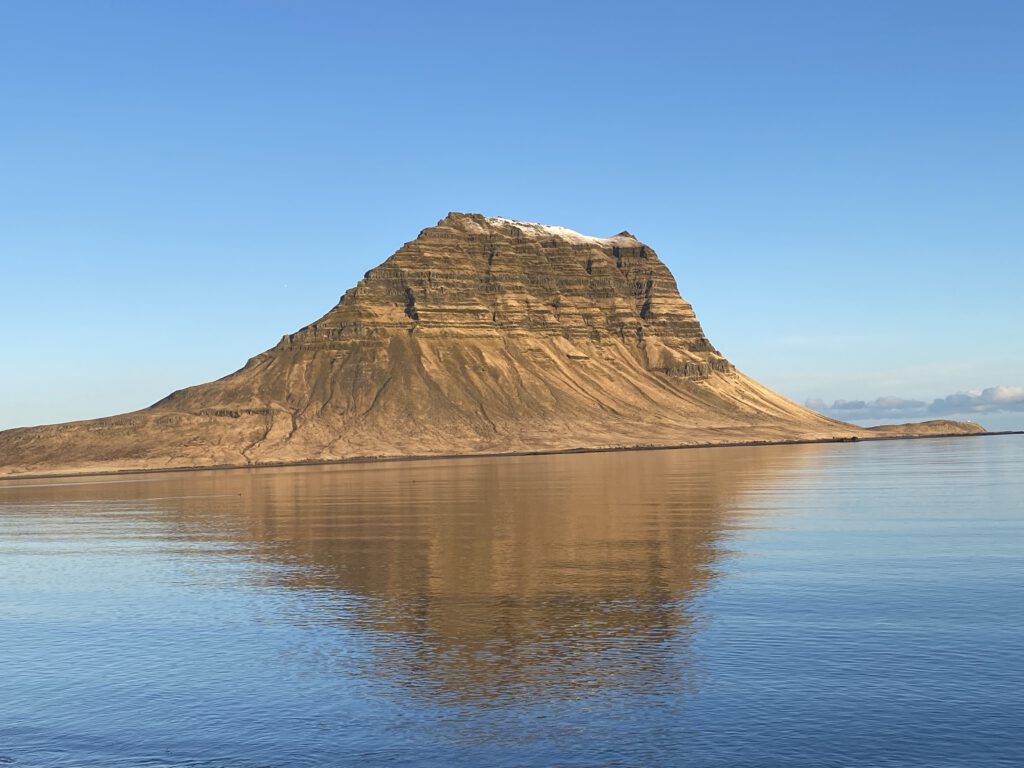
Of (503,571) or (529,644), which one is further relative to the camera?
(503,571)

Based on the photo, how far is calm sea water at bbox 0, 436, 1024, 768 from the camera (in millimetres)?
20109

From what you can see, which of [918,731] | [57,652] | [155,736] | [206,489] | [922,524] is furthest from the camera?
[206,489]

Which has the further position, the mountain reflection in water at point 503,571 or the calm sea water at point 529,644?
the mountain reflection in water at point 503,571

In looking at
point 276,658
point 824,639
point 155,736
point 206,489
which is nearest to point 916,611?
point 824,639

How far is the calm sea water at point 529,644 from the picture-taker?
2011 cm

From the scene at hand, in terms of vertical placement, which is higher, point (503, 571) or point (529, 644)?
point (503, 571)

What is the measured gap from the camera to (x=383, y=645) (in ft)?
93.1

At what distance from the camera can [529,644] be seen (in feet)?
90.9

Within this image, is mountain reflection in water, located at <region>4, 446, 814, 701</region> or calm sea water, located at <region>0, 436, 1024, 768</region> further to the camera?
mountain reflection in water, located at <region>4, 446, 814, 701</region>

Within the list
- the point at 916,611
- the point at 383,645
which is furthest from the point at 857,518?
the point at 383,645

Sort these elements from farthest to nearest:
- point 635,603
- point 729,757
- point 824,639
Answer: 1. point 635,603
2. point 824,639
3. point 729,757

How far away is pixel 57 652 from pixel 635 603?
17.5 meters

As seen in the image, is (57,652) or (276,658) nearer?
(276,658)

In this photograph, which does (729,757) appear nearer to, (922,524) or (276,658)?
(276,658)
